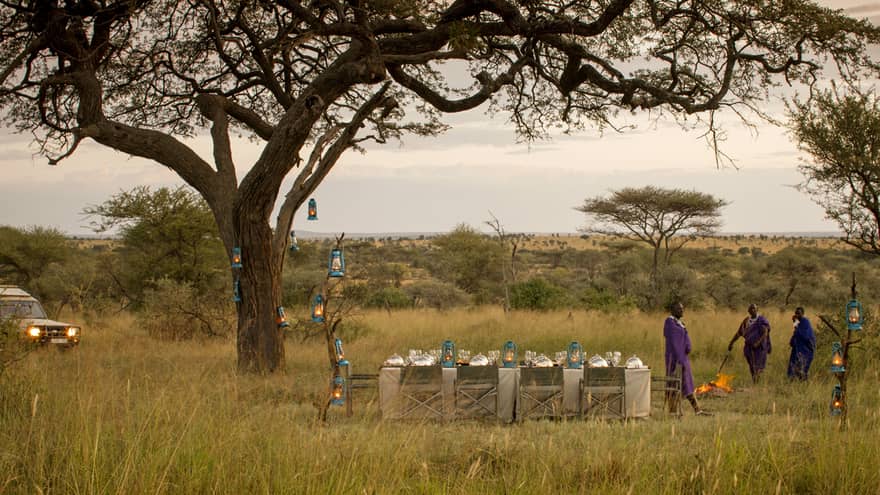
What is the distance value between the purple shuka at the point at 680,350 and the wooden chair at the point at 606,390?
1.25 metres

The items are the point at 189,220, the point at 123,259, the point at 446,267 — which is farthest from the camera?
the point at 446,267

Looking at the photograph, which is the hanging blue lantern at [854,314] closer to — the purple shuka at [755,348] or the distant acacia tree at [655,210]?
the purple shuka at [755,348]

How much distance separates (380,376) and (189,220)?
15.3m

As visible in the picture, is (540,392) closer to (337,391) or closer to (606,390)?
(606,390)

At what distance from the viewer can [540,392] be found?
334 inches

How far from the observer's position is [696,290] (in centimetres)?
2756

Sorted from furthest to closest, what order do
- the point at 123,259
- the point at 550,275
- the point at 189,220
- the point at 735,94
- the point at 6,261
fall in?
the point at 550,275
the point at 6,261
the point at 123,259
the point at 189,220
the point at 735,94

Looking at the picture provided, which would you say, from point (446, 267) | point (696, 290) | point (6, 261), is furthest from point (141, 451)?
point (446, 267)

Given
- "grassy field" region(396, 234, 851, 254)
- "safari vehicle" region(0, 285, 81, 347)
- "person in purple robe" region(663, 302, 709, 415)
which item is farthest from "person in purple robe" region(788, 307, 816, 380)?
"grassy field" region(396, 234, 851, 254)

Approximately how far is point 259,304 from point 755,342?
23.1ft

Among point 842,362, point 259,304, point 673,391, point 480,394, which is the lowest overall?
point 673,391

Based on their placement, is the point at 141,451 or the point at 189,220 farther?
the point at 189,220

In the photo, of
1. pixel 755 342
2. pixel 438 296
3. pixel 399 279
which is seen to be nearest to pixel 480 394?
pixel 755 342

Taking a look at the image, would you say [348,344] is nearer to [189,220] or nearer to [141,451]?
[189,220]
